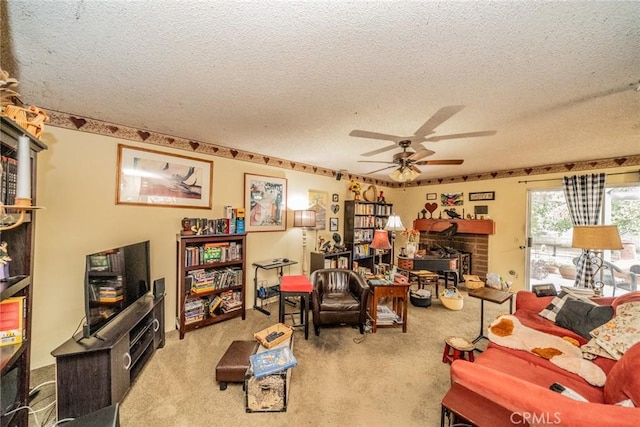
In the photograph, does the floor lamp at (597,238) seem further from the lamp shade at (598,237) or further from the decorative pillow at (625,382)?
the decorative pillow at (625,382)

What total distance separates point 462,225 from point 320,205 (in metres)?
3.03

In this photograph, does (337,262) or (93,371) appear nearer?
(93,371)

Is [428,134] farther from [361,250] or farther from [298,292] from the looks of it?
[361,250]

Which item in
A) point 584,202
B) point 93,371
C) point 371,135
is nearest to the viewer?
point 93,371

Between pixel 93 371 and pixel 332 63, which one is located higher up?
pixel 332 63

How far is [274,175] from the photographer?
3809mm

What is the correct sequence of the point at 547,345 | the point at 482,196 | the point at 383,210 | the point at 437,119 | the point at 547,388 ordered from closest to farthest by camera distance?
the point at 547,388 → the point at 547,345 → the point at 437,119 → the point at 482,196 → the point at 383,210

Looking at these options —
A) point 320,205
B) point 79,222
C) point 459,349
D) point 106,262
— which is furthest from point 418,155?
point 79,222

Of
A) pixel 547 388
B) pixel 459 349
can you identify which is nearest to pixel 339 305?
pixel 459 349

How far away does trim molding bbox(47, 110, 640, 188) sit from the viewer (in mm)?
2301

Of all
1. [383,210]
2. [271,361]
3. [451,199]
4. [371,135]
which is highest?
[371,135]

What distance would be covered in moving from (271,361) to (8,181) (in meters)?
1.92

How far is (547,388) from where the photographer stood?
1270 millimetres

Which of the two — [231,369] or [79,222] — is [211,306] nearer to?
[231,369]
